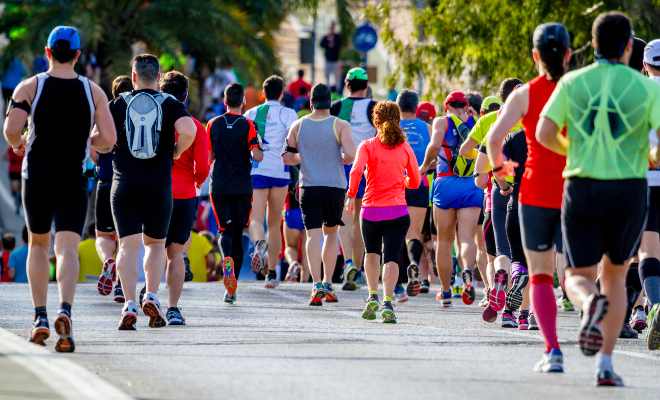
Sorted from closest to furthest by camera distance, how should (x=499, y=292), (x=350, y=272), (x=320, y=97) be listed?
1. (x=499, y=292)
2. (x=320, y=97)
3. (x=350, y=272)

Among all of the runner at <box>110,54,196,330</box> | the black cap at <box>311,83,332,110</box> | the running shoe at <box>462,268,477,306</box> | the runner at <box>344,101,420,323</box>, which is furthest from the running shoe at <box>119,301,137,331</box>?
the running shoe at <box>462,268,477,306</box>

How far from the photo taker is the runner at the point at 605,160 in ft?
19.2

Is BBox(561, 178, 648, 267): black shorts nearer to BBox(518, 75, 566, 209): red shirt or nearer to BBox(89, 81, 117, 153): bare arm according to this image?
BBox(518, 75, 566, 209): red shirt

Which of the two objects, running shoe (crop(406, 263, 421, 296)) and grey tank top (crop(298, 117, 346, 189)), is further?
running shoe (crop(406, 263, 421, 296))

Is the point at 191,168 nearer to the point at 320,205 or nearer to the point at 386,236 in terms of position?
the point at 386,236

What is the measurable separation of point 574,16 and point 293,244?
20.4 feet

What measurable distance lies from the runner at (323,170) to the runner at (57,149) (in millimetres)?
3998

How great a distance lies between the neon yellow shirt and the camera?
5859 mm

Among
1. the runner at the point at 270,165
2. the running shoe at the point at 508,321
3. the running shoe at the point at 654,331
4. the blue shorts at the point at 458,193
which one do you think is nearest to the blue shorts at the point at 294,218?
the runner at the point at 270,165

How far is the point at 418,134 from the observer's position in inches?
479

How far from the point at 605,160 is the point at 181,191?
15.2 ft

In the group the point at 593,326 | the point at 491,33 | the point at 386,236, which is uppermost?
the point at 491,33

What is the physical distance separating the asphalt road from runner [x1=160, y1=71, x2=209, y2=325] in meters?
0.42

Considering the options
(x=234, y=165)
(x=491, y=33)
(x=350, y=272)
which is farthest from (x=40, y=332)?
(x=491, y=33)
